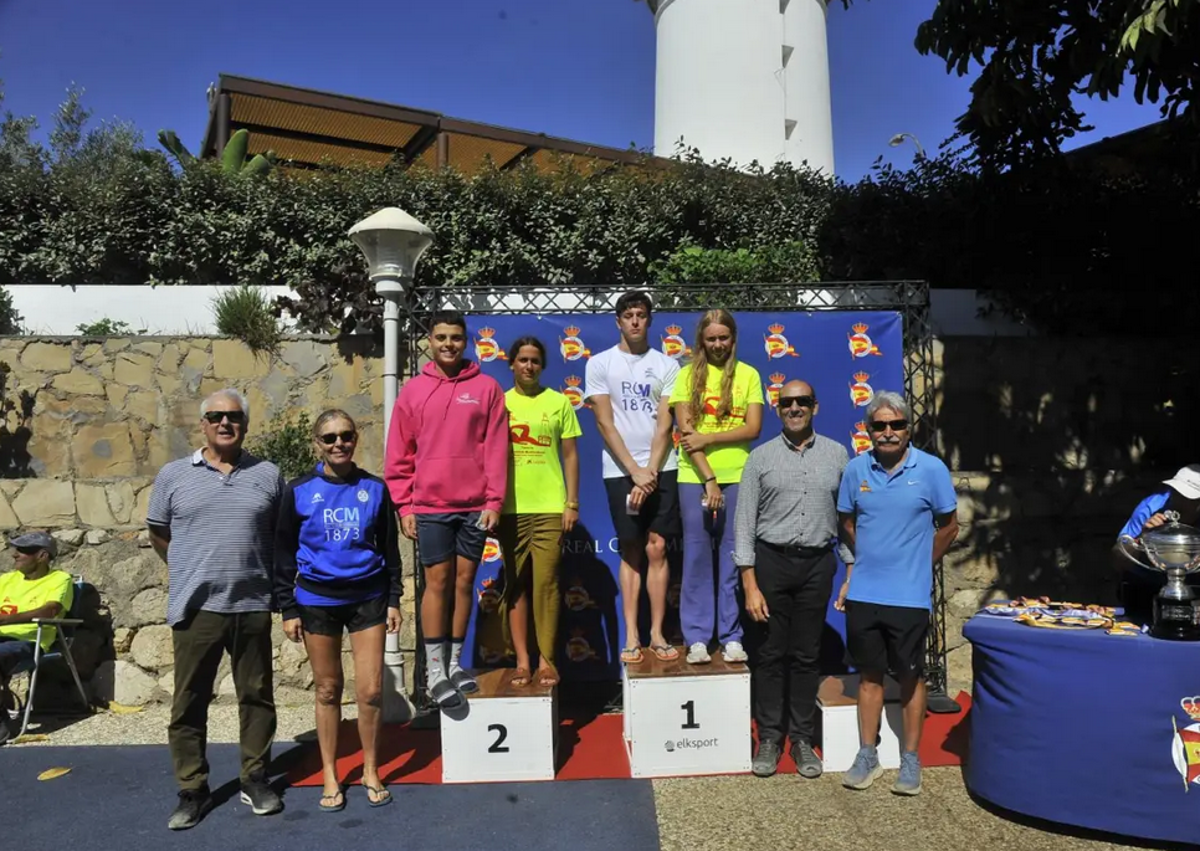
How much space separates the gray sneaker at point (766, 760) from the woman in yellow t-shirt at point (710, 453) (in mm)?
521

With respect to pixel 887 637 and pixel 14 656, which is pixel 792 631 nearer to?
pixel 887 637

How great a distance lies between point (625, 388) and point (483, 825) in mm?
2175

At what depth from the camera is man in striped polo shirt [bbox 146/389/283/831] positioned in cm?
371

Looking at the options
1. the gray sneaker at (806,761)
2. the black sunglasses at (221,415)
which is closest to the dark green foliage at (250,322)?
the black sunglasses at (221,415)

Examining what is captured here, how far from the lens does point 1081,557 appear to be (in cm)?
582

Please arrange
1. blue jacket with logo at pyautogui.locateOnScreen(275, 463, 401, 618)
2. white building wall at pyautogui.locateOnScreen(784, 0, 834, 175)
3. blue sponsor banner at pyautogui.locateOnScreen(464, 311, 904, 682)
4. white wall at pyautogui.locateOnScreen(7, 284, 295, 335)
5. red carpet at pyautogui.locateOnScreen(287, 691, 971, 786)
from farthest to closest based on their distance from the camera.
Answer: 1. white building wall at pyautogui.locateOnScreen(784, 0, 834, 175)
2. white wall at pyautogui.locateOnScreen(7, 284, 295, 335)
3. blue sponsor banner at pyautogui.locateOnScreen(464, 311, 904, 682)
4. red carpet at pyautogui.locateOnScreen(287, 691, 971, 786)
5. blue jacket with logo at pyautogui.locateOnScreen(275, 463, 401, 618)

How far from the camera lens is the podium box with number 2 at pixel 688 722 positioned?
4148 millimetres

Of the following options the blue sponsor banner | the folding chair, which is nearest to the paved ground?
the blue sponsor banner

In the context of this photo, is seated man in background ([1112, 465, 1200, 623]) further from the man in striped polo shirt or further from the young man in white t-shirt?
the man in striped polo shirt

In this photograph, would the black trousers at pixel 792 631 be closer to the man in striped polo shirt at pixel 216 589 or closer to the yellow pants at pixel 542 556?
the yellow pants at pixel 542 556

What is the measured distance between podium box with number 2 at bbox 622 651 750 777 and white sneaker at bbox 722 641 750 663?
15 centimetres

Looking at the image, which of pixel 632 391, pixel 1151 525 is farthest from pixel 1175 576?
pixel 632 391

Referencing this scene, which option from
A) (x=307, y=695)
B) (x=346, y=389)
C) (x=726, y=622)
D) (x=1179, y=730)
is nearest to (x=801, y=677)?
(x=726, y=622)

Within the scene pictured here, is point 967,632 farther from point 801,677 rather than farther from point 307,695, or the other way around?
point 307,695
